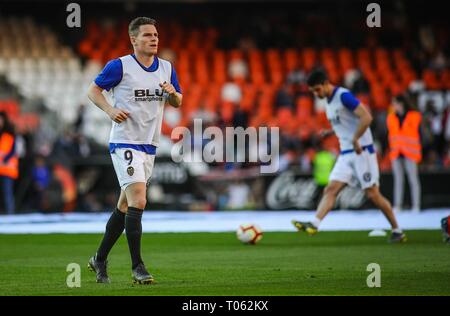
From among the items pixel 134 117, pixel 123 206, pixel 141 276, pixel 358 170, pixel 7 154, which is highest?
pixel 7 154

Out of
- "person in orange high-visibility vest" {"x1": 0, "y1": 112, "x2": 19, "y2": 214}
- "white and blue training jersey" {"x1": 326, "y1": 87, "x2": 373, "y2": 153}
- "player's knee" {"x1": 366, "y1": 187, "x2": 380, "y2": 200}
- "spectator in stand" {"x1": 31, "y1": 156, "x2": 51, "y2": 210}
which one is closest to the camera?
"white and blue training jersey" {"x1": 326, "y1": 87, "x2": 373, "y2": 153}

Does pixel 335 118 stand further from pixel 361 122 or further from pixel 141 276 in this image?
pixel 141 276

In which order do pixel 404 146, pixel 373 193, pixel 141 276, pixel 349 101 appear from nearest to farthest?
pixel 141 276, pixel 349 101, pixel 373 193, pixel 404 146

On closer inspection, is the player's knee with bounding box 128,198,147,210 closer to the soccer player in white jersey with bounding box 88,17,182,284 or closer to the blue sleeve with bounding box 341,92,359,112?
the soccer player in white jersey with bounding box 88,17,182,284

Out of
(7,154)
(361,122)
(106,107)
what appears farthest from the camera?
(7,154)

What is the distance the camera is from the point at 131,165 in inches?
376

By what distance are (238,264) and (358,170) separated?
12.3 feet

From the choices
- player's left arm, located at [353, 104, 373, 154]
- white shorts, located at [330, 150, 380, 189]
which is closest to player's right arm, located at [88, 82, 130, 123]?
player's left arm, located at [353, 104, 373, 154]

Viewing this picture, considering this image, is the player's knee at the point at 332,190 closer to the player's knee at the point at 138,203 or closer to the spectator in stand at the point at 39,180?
the player's knee at the point at 138,203

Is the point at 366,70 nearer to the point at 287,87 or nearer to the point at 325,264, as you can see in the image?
the point at 287,87

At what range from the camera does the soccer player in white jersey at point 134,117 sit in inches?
375

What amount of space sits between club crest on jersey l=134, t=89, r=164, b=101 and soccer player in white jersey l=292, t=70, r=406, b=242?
4724mm

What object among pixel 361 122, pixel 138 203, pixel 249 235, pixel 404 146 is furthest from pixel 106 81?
pixel 404 146

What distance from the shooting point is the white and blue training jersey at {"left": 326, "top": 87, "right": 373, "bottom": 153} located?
14141 mm
